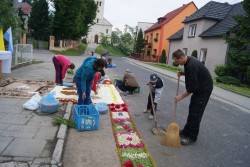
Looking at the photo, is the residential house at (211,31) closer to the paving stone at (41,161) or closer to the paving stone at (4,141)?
the paving stone at (4,141)

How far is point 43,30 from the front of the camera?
40094 mm

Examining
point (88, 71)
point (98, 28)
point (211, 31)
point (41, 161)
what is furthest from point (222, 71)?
point (98, 28)

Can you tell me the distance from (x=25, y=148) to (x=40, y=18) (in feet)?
127

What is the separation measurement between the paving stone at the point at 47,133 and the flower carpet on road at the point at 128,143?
4.25 ft

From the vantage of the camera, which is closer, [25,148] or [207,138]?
[25,148]

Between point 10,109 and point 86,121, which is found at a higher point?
point 86,121

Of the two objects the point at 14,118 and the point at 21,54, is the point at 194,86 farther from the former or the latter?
the point at 21,54

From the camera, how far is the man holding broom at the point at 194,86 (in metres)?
5.24

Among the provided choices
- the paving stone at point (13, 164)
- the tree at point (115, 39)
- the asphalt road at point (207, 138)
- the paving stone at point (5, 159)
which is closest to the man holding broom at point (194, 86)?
the asphalt road at point (207, 138)

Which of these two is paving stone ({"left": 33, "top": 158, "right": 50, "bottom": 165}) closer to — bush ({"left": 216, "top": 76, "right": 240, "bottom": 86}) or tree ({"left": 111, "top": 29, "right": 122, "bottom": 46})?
bush ({"left": 216, "top": 76, "right": 240, "bottom": 86})

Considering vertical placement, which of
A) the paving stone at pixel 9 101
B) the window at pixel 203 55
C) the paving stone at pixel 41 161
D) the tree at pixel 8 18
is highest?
the tree at pixel 8 18

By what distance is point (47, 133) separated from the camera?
17.3 feet

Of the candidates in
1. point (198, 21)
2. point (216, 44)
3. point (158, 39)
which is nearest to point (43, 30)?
point (158, 39)

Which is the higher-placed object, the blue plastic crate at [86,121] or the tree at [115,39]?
the tree at [115,39]
